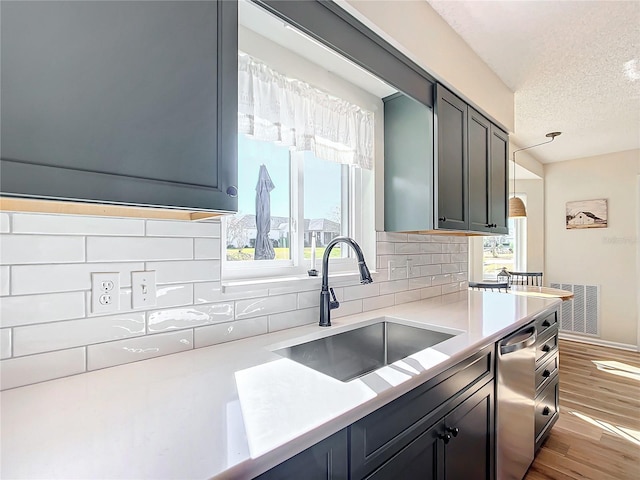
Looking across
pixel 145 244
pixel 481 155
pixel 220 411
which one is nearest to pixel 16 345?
pixel 145 244

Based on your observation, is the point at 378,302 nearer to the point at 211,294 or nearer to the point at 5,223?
the point at 211,294

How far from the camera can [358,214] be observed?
2.02 metres

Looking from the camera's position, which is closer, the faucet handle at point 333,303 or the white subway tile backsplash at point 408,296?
the faucet handle at point 333,303

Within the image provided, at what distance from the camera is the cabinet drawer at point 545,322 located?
193cm

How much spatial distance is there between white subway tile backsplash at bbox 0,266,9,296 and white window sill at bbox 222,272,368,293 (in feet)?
1.91

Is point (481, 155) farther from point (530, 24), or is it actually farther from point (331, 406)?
point (331, 406)

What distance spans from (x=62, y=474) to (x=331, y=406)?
479mm

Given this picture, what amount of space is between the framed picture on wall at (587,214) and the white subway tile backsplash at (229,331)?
16.0 ft

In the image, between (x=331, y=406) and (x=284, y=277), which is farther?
(x=284, y=277)

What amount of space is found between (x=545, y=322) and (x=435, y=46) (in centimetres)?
175

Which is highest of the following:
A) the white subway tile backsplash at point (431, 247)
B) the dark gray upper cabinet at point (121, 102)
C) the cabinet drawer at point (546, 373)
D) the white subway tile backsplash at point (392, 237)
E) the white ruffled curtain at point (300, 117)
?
the white ruffled curtain at point (300, 117)

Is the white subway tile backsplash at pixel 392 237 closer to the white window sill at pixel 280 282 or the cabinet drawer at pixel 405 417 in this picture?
the white window sill at pixel 280 282

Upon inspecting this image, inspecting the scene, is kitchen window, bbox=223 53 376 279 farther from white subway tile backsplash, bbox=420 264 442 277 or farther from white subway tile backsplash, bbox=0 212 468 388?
white subway tile backsplash, bbox=420 264 442 277

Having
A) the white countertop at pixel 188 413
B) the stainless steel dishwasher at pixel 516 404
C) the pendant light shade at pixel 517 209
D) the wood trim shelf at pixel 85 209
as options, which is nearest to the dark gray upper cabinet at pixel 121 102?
the wood trim shelf at pixel 85 209
